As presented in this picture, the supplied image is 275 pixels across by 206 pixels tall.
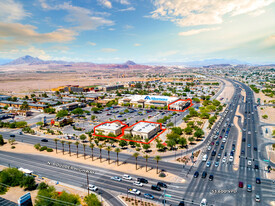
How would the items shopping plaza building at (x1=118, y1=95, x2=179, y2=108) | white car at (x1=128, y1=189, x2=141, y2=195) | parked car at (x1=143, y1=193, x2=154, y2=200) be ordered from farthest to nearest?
1. shopping plaza building at (x1=118, y1=95, x2=179, y2=108)
2. white car at (x1=128, y1=189, x2=141, y2=195)
3. parked car at (x1=143, y1=193, x2=154, y2=200)

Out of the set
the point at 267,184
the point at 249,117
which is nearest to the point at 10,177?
the point at 267,184

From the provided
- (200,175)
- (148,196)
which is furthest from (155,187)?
(200,175)

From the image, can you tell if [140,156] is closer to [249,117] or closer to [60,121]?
[60,121]

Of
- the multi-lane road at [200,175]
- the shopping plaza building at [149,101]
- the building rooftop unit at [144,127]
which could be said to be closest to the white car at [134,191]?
the multi-lane road at [200,175]

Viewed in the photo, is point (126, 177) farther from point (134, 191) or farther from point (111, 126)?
point (111, 126)

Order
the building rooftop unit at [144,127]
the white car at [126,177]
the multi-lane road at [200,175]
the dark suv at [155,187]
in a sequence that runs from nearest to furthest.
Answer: the multi-lane road at [200,175]
the dark suv at [155,187]
the white car at [126,177]
the building rooftop unit at [144,127]

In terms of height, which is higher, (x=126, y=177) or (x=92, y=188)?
(x=126, y=177)

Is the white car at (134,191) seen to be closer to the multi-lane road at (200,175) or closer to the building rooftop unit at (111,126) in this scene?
the multi-lane road at (200,175)

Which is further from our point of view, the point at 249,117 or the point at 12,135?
the point at 249,117

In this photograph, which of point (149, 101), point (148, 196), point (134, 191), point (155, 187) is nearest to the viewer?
point (148, 196)

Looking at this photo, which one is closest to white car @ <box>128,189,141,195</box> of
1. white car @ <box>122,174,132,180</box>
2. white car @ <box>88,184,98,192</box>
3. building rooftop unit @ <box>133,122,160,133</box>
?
white car @ <box>122,174,132,180</box>

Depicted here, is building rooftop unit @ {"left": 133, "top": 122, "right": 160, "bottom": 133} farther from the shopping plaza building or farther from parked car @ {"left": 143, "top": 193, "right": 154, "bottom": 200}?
the shopping plaza building
